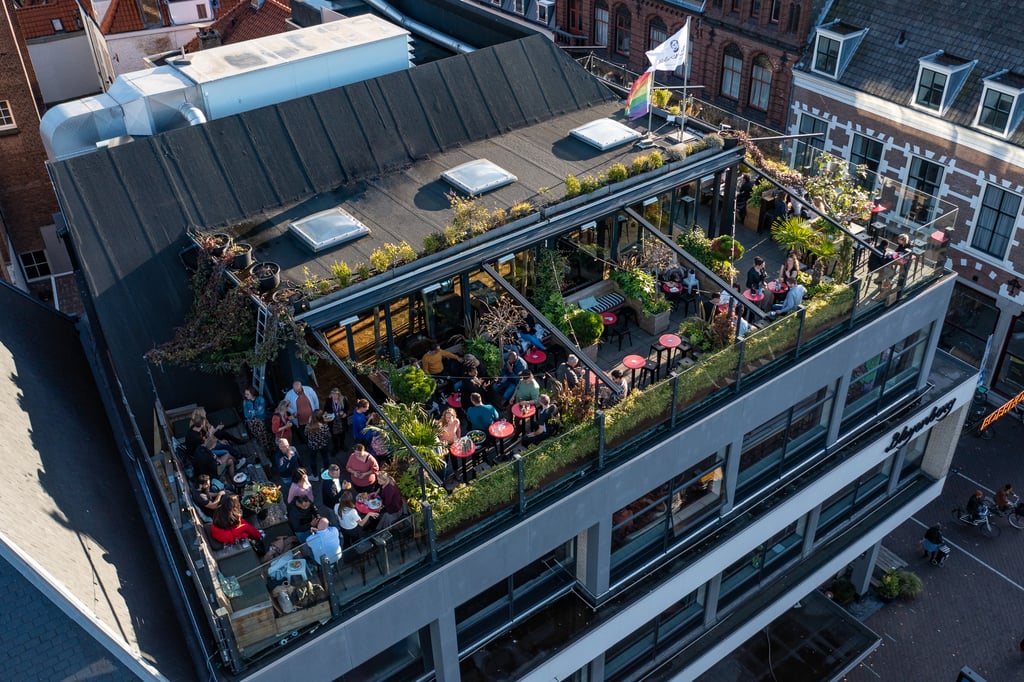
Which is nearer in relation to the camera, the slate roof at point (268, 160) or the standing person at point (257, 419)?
the standing person at point (257, 419)

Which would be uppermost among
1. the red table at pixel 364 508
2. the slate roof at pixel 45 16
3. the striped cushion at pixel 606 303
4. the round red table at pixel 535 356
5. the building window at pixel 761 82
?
the slate roof at pixel 45 16

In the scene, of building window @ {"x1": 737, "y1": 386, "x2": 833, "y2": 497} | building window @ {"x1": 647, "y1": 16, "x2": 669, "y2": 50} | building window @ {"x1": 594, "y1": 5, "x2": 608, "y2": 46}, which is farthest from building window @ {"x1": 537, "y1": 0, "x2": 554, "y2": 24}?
building window @ {"x1": 737, "y1": 386, "x2": 833, "y2": 497}

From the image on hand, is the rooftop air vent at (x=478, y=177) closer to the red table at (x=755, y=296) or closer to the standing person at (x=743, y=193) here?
the red table at (x=755, y=296)

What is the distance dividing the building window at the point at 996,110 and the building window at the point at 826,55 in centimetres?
576

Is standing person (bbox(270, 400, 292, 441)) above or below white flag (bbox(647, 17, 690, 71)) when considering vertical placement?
below

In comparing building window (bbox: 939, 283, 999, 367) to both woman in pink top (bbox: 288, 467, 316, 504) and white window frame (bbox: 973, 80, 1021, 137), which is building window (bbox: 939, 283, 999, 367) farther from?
woman in pink top (bbox: 288, 467, 316, 504)

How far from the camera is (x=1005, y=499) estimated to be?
30.9 metres

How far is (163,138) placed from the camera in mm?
20359

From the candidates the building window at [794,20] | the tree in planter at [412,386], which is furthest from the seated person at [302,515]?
the building window at [794,20]

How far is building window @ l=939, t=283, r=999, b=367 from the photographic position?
34.4 meters

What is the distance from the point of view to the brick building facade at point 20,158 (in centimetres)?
3444

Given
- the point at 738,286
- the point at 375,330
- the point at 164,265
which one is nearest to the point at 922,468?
the point at 738,286

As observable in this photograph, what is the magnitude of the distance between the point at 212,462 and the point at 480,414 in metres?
4.74

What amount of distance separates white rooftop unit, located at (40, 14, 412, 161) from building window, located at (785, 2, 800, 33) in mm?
17817
